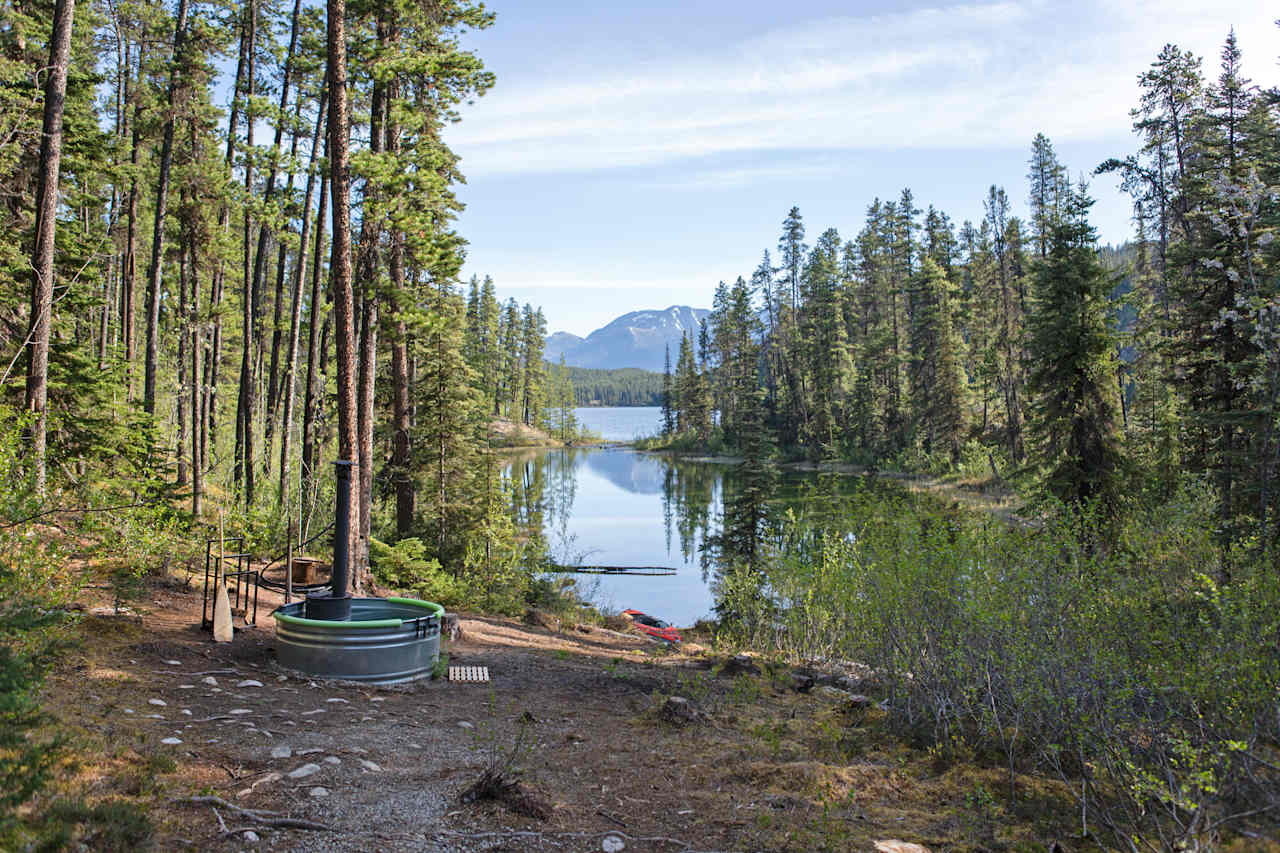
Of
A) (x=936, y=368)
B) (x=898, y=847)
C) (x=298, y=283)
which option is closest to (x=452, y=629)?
(x=898, y=847)

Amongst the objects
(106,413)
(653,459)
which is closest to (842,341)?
(653,459)

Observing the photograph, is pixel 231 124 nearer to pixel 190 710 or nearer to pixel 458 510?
pixel 458 510

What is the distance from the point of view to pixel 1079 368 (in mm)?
15500

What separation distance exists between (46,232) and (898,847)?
1106 cm

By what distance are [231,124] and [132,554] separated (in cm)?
1262

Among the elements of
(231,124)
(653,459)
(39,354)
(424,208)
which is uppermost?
(231,124)

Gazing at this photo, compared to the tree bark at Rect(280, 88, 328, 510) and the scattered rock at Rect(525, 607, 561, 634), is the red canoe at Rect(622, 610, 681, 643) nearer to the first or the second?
the scattered rock at Rect(525, 607, 561, 634)

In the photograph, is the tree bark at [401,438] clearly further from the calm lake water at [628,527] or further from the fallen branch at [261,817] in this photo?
the fallen branch at [261,817]

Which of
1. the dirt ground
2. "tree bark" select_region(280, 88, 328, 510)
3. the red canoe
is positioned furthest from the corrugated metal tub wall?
"tree bark" select_region(280, 88, 328, 510)

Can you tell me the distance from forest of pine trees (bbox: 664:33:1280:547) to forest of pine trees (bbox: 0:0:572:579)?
10.6 m

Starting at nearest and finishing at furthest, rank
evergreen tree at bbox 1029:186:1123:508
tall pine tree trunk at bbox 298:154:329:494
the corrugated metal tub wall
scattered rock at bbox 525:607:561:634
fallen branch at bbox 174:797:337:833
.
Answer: fallen branch at bbox 174:797:337:833 < the corrugated metal tub wall < scattered rock at bbox 525:607:561:634 < tall pine tree trunk at bbox 298:154:329:494 < evergreen tree at bbox 1029:186:1123:508

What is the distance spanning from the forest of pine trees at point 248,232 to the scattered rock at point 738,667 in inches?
222

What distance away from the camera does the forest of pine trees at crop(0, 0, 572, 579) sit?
10.3 metres

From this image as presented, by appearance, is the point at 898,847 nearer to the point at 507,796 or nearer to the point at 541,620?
the point at 507,796
